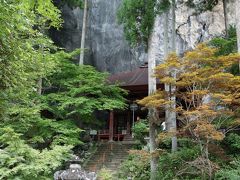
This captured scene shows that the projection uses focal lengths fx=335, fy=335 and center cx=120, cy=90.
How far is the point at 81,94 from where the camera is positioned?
613 inches

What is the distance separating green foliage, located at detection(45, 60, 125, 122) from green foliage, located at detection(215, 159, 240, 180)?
19.5ft

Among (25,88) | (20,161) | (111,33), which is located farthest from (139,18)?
(111,33)

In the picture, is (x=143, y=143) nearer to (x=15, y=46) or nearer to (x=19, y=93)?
(x=19, y=93)

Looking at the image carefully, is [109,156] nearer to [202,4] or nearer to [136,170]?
[136,170]

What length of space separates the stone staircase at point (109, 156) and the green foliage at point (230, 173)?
526cm

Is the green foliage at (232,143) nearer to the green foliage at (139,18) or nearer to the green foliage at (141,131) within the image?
the green foliage at (141,131)

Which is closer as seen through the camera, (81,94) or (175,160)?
(175,160)

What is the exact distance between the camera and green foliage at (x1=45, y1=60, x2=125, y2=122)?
14.5 m

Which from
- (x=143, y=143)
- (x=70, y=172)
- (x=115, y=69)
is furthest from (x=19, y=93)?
(x=115, y=69)

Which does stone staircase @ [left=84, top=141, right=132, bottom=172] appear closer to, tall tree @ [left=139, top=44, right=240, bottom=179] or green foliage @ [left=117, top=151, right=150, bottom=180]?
green foliage @ [left=117, top=151, right=150, bottom=180]

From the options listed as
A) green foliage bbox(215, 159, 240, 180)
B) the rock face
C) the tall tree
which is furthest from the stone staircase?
the rock face

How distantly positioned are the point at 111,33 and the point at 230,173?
16.6 meters

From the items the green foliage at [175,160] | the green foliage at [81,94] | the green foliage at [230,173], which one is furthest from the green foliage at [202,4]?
the green foliage at [230,173]

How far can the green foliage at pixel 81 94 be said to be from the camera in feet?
47.6
